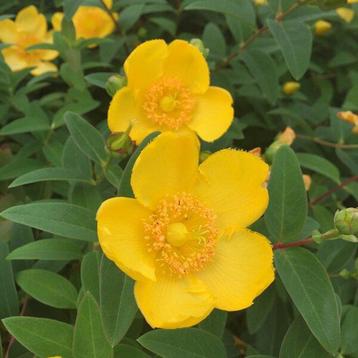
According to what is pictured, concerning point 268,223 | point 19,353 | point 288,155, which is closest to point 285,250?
point 268,223

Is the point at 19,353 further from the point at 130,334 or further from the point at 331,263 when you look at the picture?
the point at 331,263

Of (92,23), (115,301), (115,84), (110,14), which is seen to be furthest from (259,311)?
(92,23)

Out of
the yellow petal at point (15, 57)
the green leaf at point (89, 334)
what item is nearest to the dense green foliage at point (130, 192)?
the green leaf at point (89, 334)

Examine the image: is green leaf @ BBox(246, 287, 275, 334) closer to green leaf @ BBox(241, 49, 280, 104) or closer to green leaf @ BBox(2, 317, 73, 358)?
green leaf @ BBox(2, 317, 73, 358)

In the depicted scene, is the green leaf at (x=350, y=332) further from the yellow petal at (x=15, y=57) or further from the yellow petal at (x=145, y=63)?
the yellow petal at (x=15, y=57)

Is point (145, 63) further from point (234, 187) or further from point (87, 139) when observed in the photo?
point (234, 187)

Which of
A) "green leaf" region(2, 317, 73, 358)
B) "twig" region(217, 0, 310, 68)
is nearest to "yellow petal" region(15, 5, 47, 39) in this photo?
"twig" region(217, 0, 310, 68)
